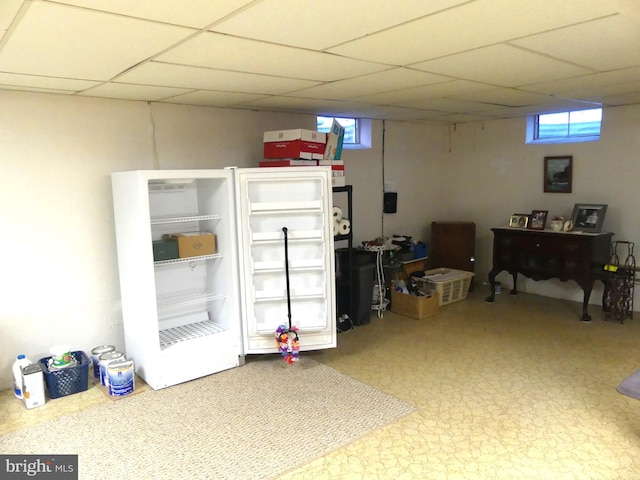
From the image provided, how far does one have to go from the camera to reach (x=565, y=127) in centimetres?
537

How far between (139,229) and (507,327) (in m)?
3.38

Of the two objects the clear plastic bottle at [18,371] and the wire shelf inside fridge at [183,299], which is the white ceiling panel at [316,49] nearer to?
the wire shelf inside fridge at [183,299]

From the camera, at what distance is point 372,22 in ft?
6.47

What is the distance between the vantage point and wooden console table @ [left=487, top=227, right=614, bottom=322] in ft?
15.5

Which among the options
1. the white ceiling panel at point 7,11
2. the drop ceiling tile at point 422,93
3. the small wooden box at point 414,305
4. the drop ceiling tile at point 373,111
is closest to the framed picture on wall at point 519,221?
the small wooden box at point 414,305

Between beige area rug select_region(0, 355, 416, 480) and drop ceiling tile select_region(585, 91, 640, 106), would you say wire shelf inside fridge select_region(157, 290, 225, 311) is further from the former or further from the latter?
drop ceiling tile select_region(585, 91, 640, 106)

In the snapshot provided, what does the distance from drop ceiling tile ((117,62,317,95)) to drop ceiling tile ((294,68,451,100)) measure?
197mm

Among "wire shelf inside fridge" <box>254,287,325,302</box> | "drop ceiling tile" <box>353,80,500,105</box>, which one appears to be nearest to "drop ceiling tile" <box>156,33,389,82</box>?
"drop ceiling tile" <box>353,80,500,105</box>

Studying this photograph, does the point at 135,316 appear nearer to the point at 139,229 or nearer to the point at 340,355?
the point at 139,229

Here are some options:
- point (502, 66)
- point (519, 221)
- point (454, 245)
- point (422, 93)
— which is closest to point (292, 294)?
point (422, 93)

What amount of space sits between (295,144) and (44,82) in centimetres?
179

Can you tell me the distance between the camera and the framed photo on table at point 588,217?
495 cm

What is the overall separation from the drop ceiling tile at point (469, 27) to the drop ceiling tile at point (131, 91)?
148cm

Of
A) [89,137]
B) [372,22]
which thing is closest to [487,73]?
[372,22]
